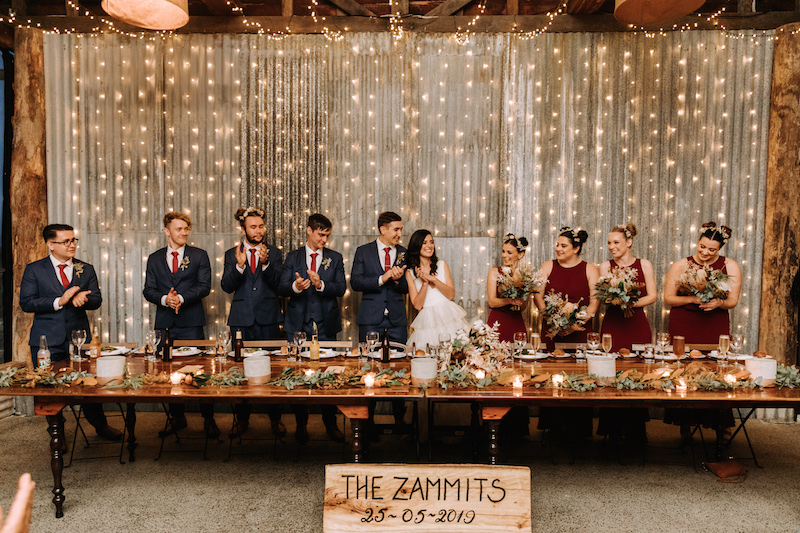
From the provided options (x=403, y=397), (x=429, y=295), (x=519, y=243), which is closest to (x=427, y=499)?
(x=403, y=397)

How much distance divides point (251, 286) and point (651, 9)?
4145mm

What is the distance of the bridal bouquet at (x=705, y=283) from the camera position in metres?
4.19

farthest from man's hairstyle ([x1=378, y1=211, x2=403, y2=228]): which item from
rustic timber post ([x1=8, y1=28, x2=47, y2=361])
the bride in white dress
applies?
rustic timber post ([x1=8, y1=28, x2=47, y2=361])

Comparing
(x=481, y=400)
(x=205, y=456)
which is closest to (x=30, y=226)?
(x=205, y=456)

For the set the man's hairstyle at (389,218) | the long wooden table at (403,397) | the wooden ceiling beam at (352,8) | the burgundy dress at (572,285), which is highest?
the wooden ceiling beam at (352,8)

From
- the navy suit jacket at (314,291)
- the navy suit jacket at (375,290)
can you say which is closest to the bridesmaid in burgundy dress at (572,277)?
the navy suit jacket at (375,290)

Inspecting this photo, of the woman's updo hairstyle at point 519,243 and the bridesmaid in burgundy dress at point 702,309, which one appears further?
the woman's updo hairstyle at point 519,243

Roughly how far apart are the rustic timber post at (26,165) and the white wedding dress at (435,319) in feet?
13.9

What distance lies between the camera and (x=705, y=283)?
427cm

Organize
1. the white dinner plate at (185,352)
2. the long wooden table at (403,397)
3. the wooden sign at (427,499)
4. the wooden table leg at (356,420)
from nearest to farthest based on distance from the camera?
the wooden sign at (427,499) < the long wooden table at (403,397) < the wooden table leg at (356,420) < the white dinner plate at (185,352)

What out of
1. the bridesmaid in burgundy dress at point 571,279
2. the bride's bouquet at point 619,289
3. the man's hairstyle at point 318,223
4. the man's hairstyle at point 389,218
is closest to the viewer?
the bride's bouquet at point 619,289

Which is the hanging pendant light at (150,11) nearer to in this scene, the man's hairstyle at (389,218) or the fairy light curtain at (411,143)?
the fairy light curtain at (411,143)

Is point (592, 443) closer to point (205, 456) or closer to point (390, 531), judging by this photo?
point (390, 531)

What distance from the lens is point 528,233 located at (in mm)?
5746
